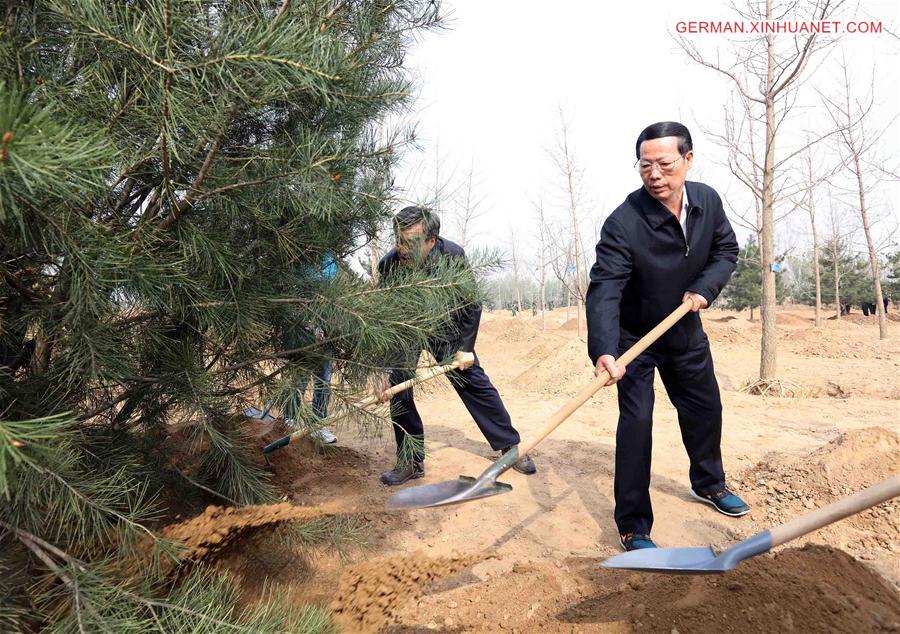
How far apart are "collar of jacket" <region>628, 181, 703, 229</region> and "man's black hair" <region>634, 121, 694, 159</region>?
7.8 inches

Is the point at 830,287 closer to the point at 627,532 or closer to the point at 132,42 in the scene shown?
the point at 627,532

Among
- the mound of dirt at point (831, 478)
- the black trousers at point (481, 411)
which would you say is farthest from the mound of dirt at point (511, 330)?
the mound of dirt at point (831, 478)

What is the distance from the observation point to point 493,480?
2.06 metres

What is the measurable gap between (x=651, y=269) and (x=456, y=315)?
0.91 metres

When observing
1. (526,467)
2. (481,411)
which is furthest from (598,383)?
(526,467)

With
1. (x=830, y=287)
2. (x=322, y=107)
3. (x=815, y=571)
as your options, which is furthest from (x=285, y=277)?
(x=830, y=287)

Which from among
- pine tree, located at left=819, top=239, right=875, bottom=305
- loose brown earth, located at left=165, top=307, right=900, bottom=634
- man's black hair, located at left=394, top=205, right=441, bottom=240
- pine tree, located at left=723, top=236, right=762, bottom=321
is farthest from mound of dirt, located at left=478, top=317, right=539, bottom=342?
pine tree, located at left=819, top=239, right=875, bottom=305

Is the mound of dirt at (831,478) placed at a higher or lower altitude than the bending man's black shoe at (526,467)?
higher

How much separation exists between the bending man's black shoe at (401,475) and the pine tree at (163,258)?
1.09m

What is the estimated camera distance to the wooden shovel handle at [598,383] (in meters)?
1.94

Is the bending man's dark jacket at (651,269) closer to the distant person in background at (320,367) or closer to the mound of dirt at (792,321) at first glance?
the distant person in background at (320,367)

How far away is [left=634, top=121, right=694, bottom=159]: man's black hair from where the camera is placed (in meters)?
2.16

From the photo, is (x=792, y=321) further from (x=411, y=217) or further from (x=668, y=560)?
(x=668, y=560)

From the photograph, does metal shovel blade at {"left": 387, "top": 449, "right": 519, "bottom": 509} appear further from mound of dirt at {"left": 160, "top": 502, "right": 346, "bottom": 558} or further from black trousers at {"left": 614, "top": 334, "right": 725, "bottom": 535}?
black trousers at {"left": 614, "top": 334, "right": 725, "bottom": 535}
